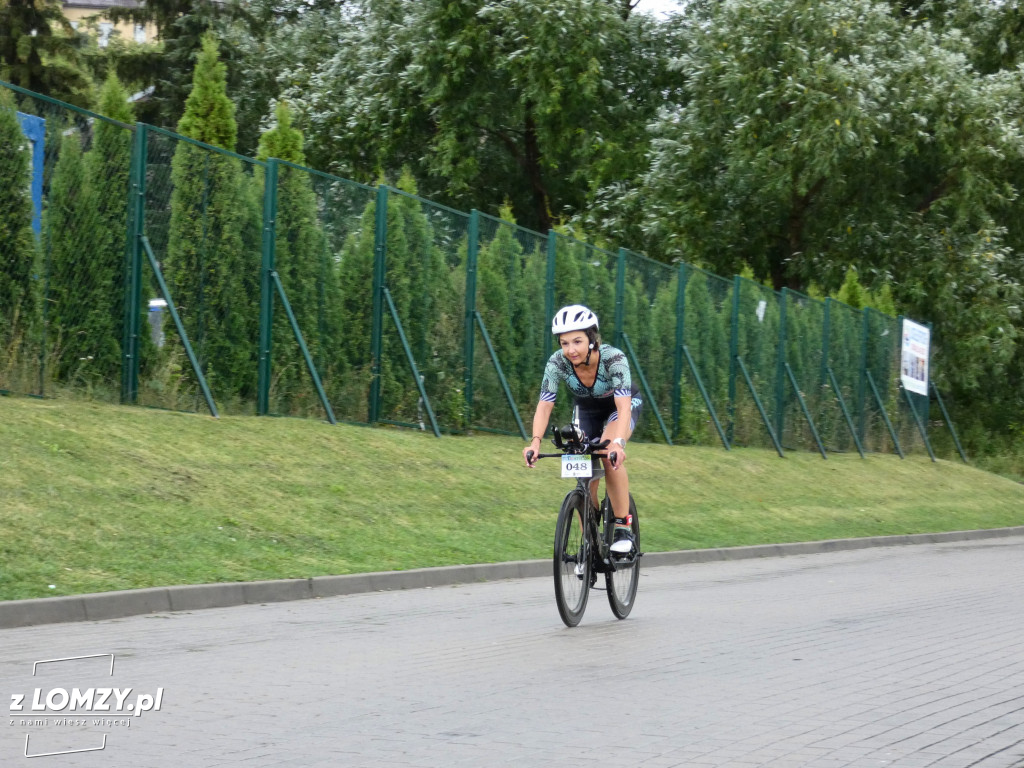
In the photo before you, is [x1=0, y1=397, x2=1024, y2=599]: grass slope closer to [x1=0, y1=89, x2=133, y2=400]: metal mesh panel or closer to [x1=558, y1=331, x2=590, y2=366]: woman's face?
[x1=0, y1=89, x2=133, y2=400]: metal mesh panel

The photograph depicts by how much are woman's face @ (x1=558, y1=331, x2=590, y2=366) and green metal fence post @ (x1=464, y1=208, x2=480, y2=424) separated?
1160cm

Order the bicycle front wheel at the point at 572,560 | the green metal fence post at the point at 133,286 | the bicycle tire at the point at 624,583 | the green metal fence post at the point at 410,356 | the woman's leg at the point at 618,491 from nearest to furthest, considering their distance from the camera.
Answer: the bicycle front wheel at the point at 572,560
the woman's leg at the point at 618,491
the bicycle tire at the point at 624,583
the green metal fence post at the point at 133,286
the green metal fence post at the point at 410,356

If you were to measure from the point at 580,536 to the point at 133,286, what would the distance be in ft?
26.1

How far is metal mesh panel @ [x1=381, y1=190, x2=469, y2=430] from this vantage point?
20.0 m

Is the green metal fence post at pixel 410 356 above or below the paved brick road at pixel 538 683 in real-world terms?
above

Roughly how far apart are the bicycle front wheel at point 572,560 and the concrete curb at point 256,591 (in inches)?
99.3

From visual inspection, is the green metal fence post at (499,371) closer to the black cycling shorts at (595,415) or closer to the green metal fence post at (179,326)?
the green metal fence post at (179,326)

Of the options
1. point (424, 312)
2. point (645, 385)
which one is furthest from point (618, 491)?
point (645, 385)

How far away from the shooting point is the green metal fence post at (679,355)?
27.4m

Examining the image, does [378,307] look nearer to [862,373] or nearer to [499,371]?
[499,371]

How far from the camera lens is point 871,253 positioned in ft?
125

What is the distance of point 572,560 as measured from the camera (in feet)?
31.4

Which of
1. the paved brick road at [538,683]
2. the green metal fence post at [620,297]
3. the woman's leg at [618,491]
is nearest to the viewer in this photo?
the paved brick road at [538,683]

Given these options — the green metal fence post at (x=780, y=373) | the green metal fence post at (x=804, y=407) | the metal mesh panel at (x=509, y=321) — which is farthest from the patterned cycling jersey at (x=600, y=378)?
the green metal fence post at (x=804, y=407)
